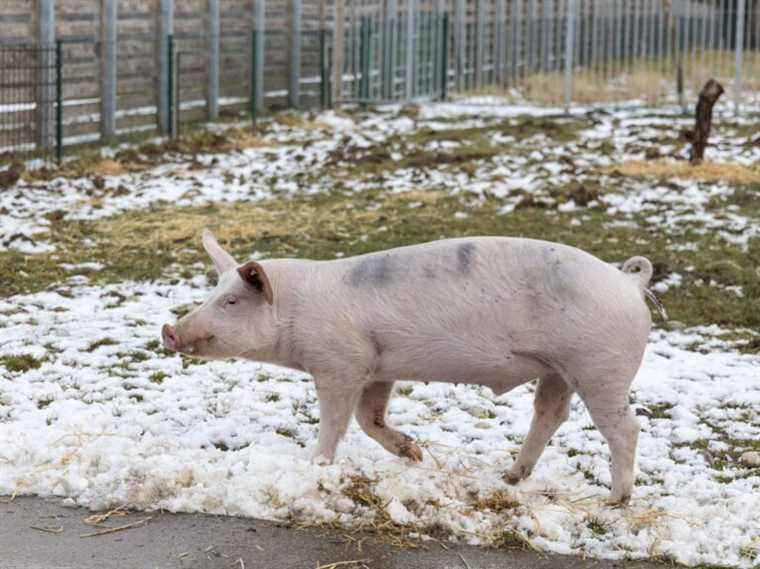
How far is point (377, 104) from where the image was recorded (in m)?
21.7

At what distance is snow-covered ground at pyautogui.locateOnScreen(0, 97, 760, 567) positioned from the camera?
486cm

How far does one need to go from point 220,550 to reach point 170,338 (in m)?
0.89

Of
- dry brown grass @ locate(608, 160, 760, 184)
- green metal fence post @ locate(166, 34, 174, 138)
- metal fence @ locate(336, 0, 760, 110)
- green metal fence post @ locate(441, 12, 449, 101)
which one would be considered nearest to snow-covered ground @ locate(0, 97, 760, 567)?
dry brown grass @ locate(608, 160, 760, 184)

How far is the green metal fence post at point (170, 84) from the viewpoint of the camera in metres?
16.8

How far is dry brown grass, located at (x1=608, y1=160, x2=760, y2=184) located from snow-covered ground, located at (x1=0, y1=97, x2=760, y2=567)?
13.6 ft

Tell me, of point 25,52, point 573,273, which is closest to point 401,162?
point 25,52

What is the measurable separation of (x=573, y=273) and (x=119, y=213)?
7.26 metres

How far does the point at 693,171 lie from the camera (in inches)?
518

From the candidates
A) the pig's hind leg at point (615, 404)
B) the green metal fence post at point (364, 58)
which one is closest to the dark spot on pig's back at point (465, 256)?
the pig's hind leg at point (615, 404)

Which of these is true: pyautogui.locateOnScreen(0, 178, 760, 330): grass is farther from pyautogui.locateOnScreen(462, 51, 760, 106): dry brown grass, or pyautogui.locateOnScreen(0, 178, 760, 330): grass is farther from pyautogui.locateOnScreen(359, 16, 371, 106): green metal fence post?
pyautogui.locateOnScreen(462, 51, 760, 106): dry brown grass

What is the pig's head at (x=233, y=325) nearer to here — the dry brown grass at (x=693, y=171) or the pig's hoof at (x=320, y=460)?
the pig's hoof at (x=320, y=460)

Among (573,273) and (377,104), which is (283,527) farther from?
(377,104)

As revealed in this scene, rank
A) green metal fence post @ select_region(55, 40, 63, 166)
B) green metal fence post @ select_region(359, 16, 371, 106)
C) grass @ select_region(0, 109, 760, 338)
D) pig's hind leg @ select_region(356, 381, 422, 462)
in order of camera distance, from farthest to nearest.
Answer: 1. green metal fence post @ select_region(359, 16, 371, 106)
2. green metal fence post @ select_region(55, 40, 63, 166)
3. grass @ select_region(0, 109, 760, 338)
4. pig's hind leg @ select_region(356, 381, 422, 462)

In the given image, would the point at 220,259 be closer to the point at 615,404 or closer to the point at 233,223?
the point at 615,404
